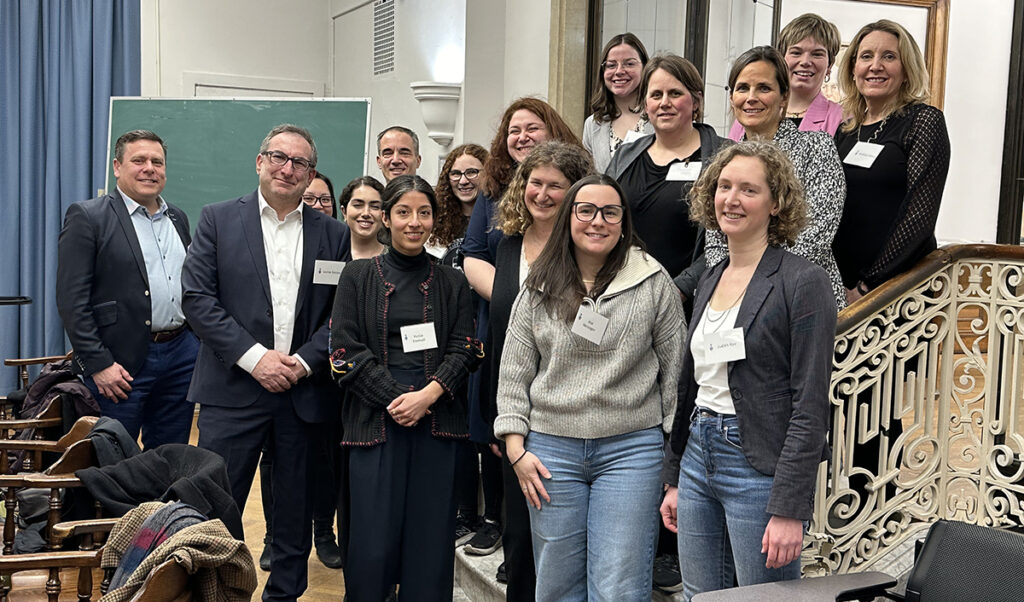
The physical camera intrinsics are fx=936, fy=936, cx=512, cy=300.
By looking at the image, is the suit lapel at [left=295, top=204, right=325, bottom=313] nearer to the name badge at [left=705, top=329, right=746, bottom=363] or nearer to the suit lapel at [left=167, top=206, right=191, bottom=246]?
the suit lapel at [left=167, top=206, right=191, bottom=246]

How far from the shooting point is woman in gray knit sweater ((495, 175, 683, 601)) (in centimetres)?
229

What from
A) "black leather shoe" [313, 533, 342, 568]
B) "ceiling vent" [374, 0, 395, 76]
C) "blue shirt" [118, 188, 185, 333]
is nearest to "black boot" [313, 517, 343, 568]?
"black leather shoe" [313, 533, 342, 568]

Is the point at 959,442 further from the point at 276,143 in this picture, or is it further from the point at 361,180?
the point at 276,143

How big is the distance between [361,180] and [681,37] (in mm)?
2042

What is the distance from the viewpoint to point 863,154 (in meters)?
2.79

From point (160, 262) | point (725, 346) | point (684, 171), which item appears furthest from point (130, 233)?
point (725, 346)

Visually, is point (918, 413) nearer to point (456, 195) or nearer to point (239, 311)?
point (456, 195)

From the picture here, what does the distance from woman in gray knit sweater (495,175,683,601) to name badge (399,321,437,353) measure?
1.53ft

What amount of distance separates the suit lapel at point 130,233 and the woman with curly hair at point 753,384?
7.82 ft

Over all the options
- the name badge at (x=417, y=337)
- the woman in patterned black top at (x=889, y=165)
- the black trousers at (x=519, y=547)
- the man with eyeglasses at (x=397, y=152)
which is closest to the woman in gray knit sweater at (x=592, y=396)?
the black trousers at (x=519, y=547)

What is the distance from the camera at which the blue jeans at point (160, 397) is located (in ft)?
11.9

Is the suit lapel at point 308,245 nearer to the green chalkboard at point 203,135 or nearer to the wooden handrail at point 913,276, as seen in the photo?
the wooden handrail at point 913,276

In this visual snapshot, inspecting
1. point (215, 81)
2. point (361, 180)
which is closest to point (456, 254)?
point (361, 180)

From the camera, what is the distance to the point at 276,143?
10.3 ft
